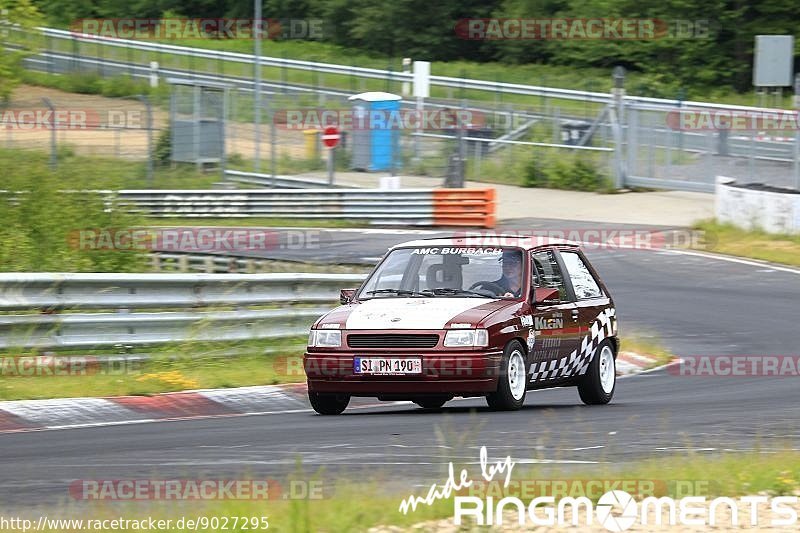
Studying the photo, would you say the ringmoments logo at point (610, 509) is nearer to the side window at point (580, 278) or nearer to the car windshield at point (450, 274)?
the car windshield at point (450, 274)

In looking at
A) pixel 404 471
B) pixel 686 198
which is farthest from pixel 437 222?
pixel 404 471

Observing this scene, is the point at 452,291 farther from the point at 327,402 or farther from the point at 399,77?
the point at 399,77

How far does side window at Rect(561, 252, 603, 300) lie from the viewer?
40.5ft

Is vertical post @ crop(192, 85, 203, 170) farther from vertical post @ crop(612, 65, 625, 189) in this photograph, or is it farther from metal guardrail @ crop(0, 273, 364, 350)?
metal guardrail @ crop(0, 273, 364, 350)

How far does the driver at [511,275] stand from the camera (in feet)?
37.3

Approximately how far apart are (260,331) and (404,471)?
254 inches

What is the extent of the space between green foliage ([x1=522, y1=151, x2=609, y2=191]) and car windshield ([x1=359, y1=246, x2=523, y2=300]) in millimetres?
23933

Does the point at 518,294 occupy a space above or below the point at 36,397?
above

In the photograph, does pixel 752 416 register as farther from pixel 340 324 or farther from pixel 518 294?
pixel 340 324

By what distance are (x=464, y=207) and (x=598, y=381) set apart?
17.6 metres

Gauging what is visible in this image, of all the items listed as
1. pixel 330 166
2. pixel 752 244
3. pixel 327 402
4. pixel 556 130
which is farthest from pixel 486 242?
pixel 556 130

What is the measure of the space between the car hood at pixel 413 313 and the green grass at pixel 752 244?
565 inches

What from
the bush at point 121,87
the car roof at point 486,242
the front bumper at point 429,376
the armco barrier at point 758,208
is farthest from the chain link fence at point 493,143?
the front bumper at point 429,376

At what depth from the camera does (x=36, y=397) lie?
1127cm
